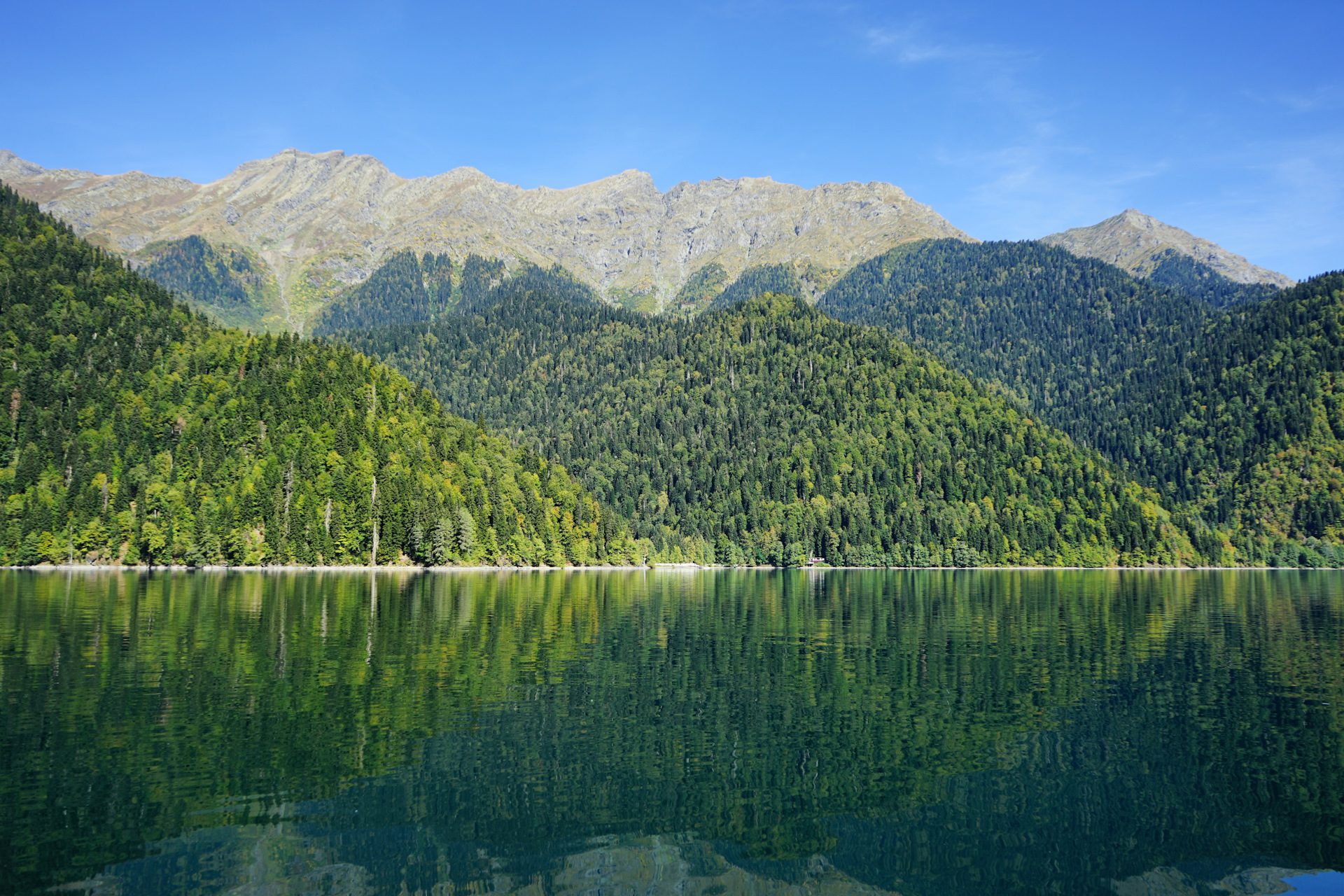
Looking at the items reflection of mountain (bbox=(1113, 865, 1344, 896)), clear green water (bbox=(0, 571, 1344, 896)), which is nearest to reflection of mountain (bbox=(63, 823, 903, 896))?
clear green water (bbox=(0, 571, 1344, 896))

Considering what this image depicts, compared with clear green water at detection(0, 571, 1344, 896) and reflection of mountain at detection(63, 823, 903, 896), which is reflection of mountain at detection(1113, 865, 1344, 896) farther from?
reflection of mountain at detection(63, 823, 903, 896)

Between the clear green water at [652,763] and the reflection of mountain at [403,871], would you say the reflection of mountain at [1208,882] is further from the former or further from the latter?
the reflection of mountain at [403,871]

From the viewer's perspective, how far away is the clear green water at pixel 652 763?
2875 centimetres

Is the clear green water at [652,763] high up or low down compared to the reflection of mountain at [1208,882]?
up

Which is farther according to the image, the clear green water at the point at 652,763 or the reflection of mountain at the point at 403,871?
the clear green water at the point at 652,763

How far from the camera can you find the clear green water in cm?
2875

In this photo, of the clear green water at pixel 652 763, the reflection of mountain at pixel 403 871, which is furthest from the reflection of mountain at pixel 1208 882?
the reflection of mountain at pixel 403 871

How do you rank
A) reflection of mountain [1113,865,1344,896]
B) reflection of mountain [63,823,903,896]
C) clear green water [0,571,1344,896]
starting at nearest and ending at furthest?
1. reflection of mountain [63,823,903,896]
2. reflection of mountain [1113,865,1344,896]
3. clear green water [0,571,1344,896]

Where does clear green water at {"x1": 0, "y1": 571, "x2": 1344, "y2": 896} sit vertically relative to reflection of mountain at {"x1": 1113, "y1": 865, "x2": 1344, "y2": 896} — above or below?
above

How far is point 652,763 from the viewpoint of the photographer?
3897 cm

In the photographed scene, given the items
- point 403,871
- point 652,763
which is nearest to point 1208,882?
point 652,763

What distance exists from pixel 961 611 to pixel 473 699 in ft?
255

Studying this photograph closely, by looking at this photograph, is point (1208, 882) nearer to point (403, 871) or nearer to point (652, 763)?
point (652, 763)

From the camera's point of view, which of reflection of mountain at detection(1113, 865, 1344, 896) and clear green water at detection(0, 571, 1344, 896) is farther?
clear green water at detection(0, 571, 1344, 896)
